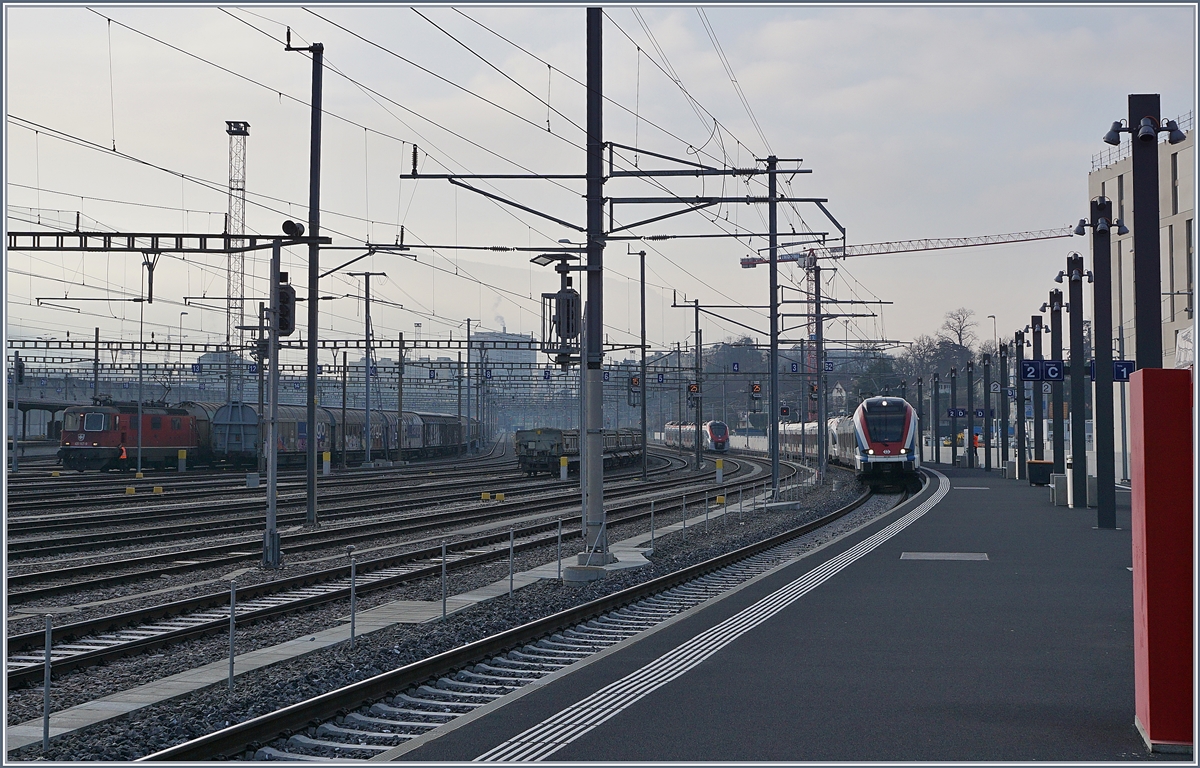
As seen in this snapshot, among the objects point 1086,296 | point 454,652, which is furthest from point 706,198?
point 1086,296

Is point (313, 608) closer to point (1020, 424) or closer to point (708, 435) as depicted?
point (1020, 424)

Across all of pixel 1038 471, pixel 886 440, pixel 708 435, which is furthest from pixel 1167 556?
pixel 708 435

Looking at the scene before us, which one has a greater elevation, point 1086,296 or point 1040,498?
point 1086,296

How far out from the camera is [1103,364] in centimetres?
2350

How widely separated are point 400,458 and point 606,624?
2096 inches

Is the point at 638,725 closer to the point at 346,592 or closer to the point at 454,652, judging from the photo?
the point at 454,652

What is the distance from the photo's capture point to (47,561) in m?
20.9

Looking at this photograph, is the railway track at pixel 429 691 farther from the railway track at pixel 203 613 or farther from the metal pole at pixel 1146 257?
the metal pole at pixel 1146 257

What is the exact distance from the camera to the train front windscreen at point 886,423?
4512 cm

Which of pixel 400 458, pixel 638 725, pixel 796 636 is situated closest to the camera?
pixel 638 725

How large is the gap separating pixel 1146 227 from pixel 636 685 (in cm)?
1068

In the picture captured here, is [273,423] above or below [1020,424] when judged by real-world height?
above

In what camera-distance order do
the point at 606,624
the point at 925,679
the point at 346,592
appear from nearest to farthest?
the point at 925,679
the point at 606,624
the point at 346,592

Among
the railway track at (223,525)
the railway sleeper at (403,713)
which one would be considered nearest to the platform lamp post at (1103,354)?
the railway track at (223,525)
